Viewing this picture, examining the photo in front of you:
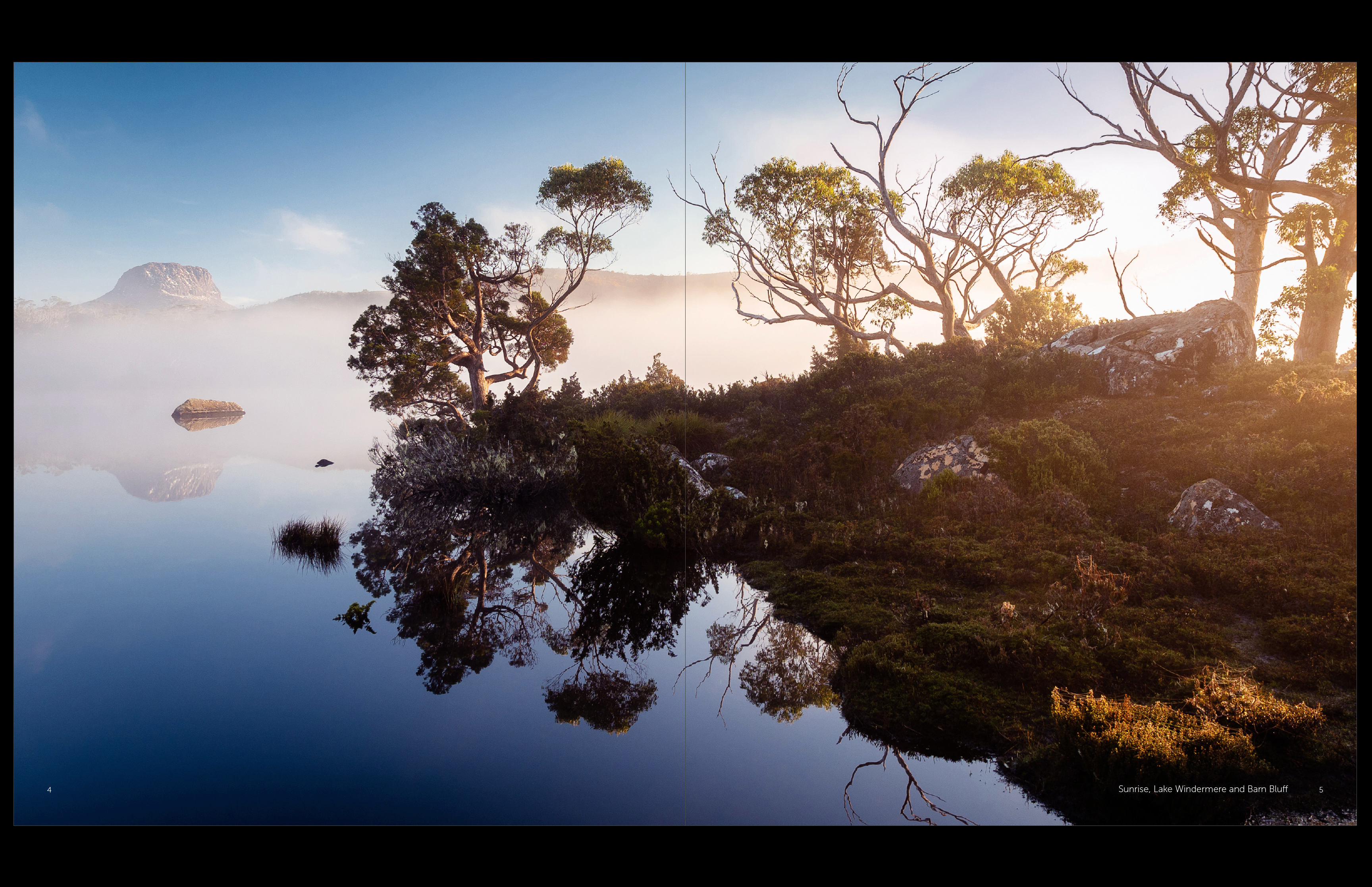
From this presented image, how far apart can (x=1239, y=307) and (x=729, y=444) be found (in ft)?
39.5

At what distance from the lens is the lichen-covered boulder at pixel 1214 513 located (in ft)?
23.0

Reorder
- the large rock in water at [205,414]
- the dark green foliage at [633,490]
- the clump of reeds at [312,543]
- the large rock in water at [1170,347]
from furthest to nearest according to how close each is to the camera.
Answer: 1. the large rock in water at [205,414]
2. the large rock in water at [1170,347]
3. the dark green foliage at [633,490]
4. the clump of reeds at [312,543]

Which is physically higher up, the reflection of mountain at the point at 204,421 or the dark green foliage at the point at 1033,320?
the dark green foliage at the point at 1033,320

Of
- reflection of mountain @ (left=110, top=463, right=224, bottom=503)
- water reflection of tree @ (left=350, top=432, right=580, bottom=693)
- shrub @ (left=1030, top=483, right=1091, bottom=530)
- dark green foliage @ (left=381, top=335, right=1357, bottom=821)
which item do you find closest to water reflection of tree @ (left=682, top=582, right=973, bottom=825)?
dark green foliage @ (left=381, top=335, right=1357, bottom=821)

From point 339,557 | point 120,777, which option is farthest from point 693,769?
point 339,557

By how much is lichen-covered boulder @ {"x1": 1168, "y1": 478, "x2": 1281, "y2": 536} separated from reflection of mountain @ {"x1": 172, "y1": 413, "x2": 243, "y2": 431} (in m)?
23.5

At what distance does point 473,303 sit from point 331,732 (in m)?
16.6

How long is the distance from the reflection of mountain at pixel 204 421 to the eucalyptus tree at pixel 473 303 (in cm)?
528

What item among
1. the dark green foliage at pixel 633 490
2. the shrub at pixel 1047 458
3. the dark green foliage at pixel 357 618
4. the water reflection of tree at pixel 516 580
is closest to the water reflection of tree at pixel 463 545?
the water reflection of tree at pixel 516 580

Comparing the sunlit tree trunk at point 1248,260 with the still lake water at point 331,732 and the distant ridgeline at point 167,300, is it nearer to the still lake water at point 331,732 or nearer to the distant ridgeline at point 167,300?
the distant ridgeline at point 167,300

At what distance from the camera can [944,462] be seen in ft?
32.9

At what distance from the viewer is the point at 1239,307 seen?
1380 centimetres

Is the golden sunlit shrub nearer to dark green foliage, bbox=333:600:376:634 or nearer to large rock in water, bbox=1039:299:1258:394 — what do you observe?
dark green foliage, bbox=333:600:376:634
